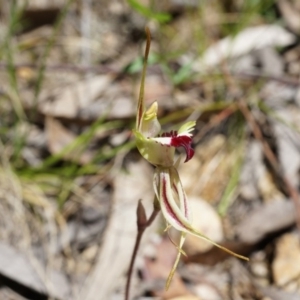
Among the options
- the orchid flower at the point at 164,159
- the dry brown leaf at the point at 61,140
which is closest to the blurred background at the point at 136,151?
the dry brown leaf at the point at 61,140

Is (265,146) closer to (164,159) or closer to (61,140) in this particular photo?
(61,140)

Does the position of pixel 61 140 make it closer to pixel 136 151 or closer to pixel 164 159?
pixel 136 151

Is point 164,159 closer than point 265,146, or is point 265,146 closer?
point 164,159

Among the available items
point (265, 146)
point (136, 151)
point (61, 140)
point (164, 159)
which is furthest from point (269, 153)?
point (164, 159)

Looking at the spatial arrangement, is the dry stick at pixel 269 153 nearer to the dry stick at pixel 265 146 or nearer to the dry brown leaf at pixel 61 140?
the dry stick at pixel 265 146

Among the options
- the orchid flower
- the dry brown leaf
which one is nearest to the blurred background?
the dry brown leaf

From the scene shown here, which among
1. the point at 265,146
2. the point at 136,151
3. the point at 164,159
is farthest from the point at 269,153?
the point at 164,159

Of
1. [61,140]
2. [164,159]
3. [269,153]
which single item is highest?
[164,159]

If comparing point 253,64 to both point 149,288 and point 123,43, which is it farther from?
point 149,288

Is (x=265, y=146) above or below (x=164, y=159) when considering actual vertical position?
below
